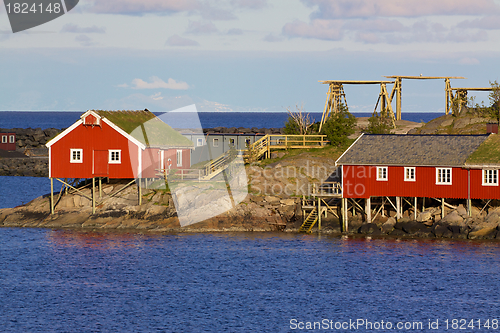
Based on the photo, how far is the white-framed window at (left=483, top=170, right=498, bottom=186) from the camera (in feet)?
156

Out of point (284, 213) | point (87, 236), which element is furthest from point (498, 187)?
point (87, 236)

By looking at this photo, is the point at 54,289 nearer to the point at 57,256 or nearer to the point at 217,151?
the point at 57,256

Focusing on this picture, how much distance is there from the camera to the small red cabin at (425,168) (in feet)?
157

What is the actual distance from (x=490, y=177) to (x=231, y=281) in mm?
21771

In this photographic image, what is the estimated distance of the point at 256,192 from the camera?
2176 inches

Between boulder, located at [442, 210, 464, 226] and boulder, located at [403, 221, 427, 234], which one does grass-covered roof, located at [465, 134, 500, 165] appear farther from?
boulder, located at [403, 221, 427, 234]

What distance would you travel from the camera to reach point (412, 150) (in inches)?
1977

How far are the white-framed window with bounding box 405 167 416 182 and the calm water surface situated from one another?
4920 millimetres

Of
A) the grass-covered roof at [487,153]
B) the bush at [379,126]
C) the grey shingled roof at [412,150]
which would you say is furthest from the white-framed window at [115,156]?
Result: the grass-covered roof at [487,153]

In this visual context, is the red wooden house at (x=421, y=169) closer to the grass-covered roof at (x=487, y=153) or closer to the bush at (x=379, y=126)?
the grass-covered roof at (x=487, y=153)

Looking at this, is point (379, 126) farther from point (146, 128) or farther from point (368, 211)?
point (146, 128)

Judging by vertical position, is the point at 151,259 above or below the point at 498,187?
below

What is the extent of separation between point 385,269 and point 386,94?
1453 inches

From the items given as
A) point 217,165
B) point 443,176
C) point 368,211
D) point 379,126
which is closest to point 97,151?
point 217,165
